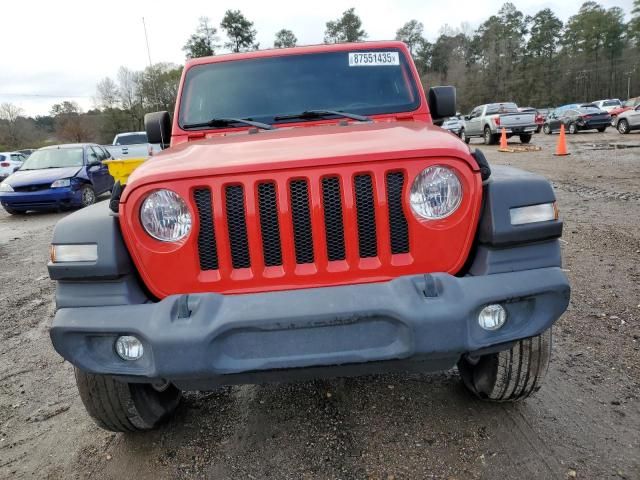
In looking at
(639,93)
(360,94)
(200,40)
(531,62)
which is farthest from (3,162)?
(639,93)

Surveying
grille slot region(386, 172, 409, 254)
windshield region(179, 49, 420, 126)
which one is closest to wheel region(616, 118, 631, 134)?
windshield region(179, 49, 420, 126)

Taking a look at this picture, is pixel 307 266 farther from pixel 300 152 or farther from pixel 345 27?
pixel 345 27

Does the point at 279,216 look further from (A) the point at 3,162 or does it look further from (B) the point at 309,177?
(A) the point at 3,162

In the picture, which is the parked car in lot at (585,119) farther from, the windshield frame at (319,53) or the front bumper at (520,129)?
the windshield frame at (319,53)

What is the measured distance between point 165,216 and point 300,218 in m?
0.58

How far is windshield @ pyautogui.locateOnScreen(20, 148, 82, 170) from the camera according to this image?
1237cm

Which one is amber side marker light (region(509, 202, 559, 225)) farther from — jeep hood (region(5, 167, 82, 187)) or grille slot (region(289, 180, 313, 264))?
jeep hood (region(5, 167, 82, 187))

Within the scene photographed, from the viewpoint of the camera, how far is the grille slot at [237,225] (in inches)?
81.8

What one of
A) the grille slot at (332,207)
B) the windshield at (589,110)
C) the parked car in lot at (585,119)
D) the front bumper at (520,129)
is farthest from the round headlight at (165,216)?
the windshield at (589,110)

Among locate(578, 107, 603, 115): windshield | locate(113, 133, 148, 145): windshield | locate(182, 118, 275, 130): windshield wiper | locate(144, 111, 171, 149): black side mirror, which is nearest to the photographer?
locate(182, 118, 275, 130): windshield wiper

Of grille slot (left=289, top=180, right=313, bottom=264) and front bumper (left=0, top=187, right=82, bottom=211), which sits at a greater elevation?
grille slot (left=289, top=180, right=313, bottom=264)

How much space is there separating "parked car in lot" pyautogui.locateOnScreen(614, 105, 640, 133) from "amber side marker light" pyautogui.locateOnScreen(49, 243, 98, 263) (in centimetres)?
2523

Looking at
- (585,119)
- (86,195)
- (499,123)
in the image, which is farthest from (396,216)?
(585,119)

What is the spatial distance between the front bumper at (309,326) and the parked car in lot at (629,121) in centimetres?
2422
